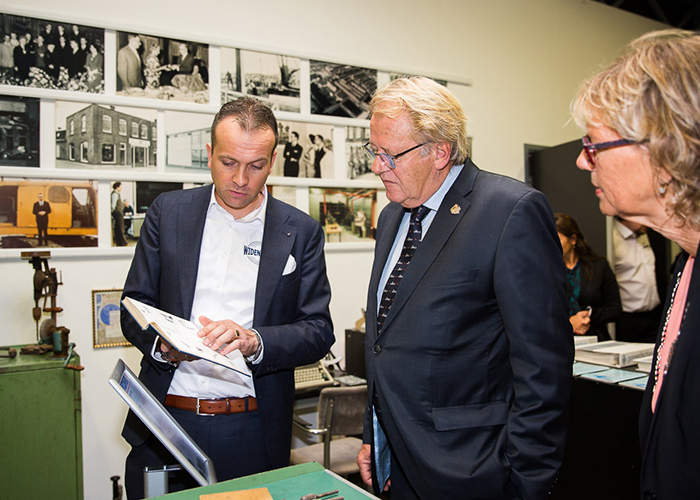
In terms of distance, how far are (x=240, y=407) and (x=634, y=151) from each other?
1498 millimetres

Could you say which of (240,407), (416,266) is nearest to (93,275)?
(240,407)

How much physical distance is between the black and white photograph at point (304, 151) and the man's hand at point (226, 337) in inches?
90.1

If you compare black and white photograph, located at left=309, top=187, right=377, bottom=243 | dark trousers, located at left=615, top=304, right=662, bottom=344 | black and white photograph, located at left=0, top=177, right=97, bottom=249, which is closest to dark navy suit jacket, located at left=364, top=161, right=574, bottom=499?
black and white photograph, located at left=0, top=177, right=97, bottom=249

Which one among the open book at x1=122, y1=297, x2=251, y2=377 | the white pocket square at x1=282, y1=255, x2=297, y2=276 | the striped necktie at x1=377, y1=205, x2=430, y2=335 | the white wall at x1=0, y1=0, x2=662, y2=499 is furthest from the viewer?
the white wall at x1=0, y1=0, x2=662, y2=499

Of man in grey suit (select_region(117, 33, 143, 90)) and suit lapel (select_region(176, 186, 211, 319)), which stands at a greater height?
man in grey suit (select_region(117, 33, 143, 90))

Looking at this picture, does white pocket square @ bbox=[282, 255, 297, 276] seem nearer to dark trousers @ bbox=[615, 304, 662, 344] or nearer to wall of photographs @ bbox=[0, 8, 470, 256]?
wall of photographs @ bbox=[0, 8, 470, 256]

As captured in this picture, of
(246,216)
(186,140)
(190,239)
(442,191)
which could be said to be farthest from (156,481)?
(186,140)

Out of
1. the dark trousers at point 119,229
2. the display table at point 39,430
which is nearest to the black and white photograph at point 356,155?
the dark trousers at point 119,229

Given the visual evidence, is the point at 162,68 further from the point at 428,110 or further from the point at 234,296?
the point at 428,110

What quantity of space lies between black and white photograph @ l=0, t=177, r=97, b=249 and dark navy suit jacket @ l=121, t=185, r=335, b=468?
1.45 meters

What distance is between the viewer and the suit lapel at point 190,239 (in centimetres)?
198

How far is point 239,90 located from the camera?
3791 mm

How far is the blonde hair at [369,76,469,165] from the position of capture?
5.42ft

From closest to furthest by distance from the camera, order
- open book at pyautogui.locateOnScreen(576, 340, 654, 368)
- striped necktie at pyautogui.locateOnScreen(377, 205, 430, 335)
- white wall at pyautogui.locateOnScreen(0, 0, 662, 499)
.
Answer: striped necktie at pyautogui.locateOnScreen(377, 205, 430, 335)
open book at pyautogui.locateOnScreen(576, 340, 654, 368)
white wall at pyautogui.locateOnScreen(0, 0, 662, 499)
